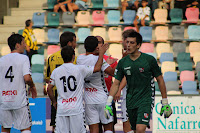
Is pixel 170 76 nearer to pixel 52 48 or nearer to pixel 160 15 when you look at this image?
pixel 160 15

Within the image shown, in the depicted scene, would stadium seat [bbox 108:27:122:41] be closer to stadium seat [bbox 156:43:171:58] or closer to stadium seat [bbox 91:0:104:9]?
stadium seat [bbox 91:0:104:9]

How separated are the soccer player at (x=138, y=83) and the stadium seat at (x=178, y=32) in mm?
8216

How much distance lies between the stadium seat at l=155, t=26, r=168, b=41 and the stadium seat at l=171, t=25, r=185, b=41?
10.2 inches

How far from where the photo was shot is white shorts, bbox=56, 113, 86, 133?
567cm

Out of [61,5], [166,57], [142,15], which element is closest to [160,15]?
[142,15]

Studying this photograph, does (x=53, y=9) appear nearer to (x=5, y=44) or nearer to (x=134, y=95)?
(x=5, y=44)

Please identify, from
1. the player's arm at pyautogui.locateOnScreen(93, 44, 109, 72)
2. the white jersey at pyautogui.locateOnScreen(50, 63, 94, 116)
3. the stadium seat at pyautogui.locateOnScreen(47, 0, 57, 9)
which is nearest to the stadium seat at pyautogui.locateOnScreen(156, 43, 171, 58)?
the stadium seat at pyautogui.locateOnScreen(47, 0, 57, 9)

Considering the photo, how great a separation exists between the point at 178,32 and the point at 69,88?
8.72 meters

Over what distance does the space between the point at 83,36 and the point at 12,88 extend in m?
7.91

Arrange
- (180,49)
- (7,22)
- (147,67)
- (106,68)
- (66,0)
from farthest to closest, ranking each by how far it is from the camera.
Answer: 1. (7,22)
2. (66,0)
3. (180,49)
4. (106,68)
5. (147,67)

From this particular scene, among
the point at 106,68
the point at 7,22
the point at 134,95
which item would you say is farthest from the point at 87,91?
the point at 7,22

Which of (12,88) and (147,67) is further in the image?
(12,88)

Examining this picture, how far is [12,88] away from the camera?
20.0ft

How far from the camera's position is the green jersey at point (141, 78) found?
5.52 m
